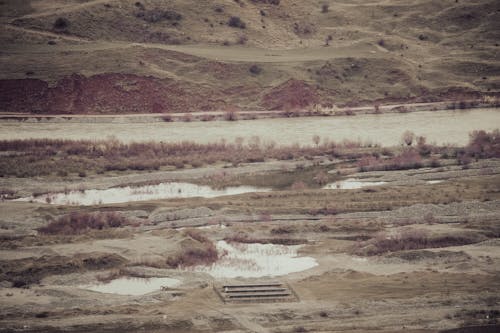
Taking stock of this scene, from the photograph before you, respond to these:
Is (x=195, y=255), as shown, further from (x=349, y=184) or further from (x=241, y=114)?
(x=241, y=114)

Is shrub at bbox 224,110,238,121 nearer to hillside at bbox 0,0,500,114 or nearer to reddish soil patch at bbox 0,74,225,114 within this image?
hillside at bbox 0,0,500,114

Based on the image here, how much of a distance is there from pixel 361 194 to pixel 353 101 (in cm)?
2704

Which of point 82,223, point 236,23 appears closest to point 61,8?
point 236,23

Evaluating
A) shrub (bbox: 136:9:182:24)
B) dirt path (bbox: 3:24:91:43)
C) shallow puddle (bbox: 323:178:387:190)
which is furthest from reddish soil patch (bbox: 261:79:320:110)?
shallow puddle (bbox: 323:178:387:190)

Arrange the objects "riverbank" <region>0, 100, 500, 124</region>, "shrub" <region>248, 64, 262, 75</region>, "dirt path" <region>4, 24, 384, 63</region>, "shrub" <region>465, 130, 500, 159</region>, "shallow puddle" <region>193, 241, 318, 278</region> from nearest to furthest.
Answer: "shallow puddle" <region>193, 241, 318, 278</region> → "shrub" <region>465, 130, 500, 159</region> → "riverbank" <region>0, 100, 500, 124</region> → "shrub" <region>248, 64, 262, 75</region> → "dirt path" <region>4, 24, 384, 63</region>

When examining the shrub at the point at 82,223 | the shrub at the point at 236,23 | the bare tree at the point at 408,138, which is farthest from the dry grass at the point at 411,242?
the shrub at the point at 236,23

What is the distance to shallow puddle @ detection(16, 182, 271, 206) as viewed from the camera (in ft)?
160

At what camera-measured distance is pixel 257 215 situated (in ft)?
149

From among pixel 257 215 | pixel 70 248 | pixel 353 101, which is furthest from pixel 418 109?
pixel 70 248

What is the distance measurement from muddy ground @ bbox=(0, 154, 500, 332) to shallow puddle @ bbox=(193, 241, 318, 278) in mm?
573

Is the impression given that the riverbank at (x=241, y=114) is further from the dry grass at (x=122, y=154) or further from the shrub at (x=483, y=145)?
the shrub at (x=483, y=145)

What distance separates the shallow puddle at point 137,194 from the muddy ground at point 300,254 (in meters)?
1.24

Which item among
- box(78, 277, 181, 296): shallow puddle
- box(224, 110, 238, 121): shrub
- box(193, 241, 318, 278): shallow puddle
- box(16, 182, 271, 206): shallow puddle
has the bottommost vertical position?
box(78, 277, 181, 296): shallow puddle

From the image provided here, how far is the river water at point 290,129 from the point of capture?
6438 cm
